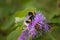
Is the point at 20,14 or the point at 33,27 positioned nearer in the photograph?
the point at 33,27

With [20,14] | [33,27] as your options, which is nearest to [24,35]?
[33,27]

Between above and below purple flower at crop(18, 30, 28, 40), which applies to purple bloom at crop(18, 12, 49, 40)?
above

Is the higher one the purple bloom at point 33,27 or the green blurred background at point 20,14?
the purple bloom at point 33,27

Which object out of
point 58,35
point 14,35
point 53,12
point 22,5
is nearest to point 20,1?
point 22,5

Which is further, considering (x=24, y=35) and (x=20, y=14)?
(x=20, y=14)

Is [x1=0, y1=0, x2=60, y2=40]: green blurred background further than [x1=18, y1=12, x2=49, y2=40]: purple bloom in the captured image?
Yes

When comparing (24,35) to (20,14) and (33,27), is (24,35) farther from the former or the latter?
(20,14)

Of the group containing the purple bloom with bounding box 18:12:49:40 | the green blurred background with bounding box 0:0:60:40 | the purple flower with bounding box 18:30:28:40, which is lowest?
the green blurred background with bounding box 0:0:60:40

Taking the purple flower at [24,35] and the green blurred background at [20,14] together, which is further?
the green blurred background at [20,14]

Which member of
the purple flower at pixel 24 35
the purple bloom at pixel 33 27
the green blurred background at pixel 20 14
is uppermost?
the purple bloom at pixel 33 27
